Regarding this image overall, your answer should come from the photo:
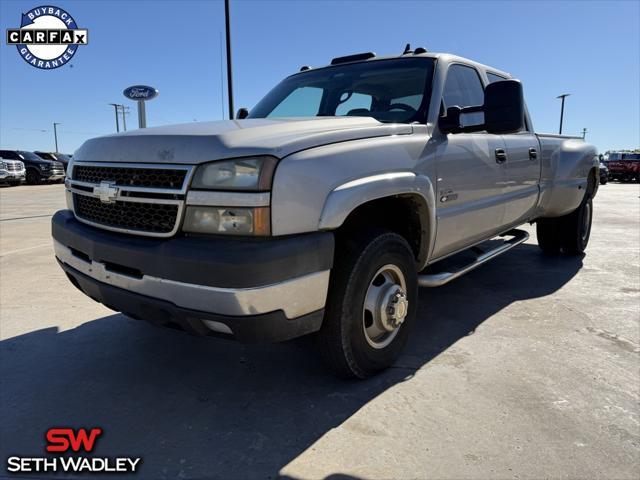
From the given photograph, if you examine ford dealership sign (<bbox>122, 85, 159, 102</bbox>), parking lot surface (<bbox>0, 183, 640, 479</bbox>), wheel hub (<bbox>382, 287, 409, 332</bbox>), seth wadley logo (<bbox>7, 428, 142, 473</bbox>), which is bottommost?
seth wadley logo (<bbox>7, 428, 142, 473</bbox>)

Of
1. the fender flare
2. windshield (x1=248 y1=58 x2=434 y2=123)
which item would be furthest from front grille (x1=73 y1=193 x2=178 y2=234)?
windshield (x1=248 y1=58 x2=434 y2=123)

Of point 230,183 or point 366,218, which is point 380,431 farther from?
point 230,183

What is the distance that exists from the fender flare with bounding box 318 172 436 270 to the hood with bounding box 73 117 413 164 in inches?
9.6

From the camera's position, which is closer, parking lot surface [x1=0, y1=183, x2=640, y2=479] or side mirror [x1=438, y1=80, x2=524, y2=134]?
parking lot surface [x1=0, y1=183, x2=640, y2=479]

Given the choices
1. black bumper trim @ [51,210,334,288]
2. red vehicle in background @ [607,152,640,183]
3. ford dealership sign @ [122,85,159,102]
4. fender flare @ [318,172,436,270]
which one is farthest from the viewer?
red vehicle in background @ [607,152,640,183]

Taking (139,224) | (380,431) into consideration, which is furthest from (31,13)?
(380,431)

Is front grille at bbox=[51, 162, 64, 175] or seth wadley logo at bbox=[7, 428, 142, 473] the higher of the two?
front grille at bbox=[51, 162, 64, 175]

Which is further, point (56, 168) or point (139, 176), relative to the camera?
point (56, 168)

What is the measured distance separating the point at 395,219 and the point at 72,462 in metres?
2.04

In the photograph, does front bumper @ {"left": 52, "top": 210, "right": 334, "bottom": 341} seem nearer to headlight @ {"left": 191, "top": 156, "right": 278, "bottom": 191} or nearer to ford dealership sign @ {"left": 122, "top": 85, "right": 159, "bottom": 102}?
headlight @ {"left": 191, "top": 156, "right": 278, "bottom": 191}

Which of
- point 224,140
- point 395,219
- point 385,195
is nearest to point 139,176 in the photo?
point 224,140

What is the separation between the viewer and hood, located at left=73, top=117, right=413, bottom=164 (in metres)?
1.94

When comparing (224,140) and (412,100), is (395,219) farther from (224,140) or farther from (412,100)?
(224,140)

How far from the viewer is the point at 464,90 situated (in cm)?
345
